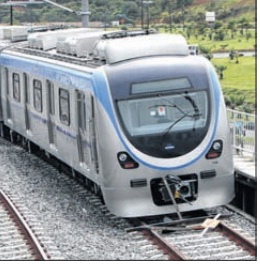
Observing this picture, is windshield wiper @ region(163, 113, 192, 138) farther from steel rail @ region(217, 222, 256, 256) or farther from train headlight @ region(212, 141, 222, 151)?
steel rail @ region(217, 222, 256, 256)

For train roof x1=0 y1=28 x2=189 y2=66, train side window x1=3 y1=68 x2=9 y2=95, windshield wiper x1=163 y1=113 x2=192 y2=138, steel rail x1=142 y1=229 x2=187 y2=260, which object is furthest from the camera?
train side window x1=3 y1=68 x2=9 y2=95

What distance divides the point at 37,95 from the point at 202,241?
594 cm

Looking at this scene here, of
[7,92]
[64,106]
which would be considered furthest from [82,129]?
[7,92]

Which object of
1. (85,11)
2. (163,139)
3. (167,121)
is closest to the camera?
(163,139)

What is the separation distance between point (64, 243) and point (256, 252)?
259 centimetres

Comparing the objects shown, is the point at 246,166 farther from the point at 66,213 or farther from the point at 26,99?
the point at 26,99

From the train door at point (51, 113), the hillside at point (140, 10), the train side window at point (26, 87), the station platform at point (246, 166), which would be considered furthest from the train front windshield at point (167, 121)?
the hillside at point (140, 10)

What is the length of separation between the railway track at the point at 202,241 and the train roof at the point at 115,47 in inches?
101

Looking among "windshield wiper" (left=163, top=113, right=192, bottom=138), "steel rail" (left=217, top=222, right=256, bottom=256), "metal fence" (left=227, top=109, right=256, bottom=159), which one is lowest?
"steel rail" (left=217, top=222, right=256, bottom=256)

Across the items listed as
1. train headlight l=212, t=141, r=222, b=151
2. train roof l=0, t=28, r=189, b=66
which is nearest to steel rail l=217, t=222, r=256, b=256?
train headlight l=212, t=141, r=222, b=151

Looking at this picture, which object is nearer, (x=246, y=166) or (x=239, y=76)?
(x=246, y=166)

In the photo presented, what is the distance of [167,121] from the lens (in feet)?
36.1

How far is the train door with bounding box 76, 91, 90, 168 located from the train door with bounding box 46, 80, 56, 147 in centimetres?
169

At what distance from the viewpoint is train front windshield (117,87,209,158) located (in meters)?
10.8
